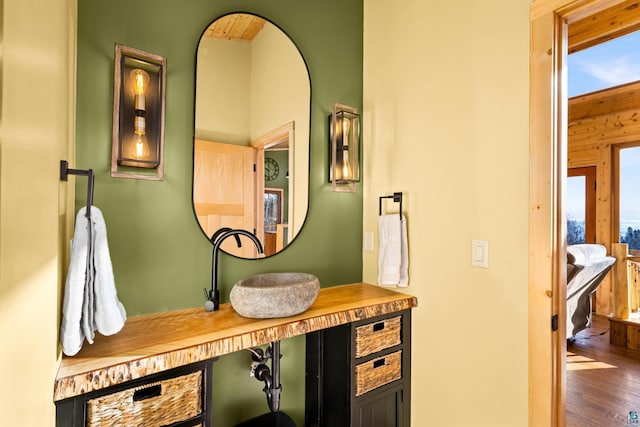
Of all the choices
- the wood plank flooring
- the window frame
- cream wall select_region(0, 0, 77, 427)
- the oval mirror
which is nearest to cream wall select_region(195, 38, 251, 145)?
→ the oval mirror

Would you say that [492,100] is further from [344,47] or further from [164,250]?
[164,250]

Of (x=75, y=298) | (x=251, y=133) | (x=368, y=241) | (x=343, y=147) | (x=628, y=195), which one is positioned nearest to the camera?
(x=75, y=298)

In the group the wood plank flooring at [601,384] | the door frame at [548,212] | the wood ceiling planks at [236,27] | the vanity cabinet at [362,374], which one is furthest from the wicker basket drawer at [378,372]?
the wood ceiling planks at [236,27]

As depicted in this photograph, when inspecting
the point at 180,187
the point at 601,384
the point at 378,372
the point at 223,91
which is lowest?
the point at 601,384

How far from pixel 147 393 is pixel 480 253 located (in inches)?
55.0

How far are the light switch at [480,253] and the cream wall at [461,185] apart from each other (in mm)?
21

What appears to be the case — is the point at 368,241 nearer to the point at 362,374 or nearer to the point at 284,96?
the point at 362,374

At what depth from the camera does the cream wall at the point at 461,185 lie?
4.55 ft

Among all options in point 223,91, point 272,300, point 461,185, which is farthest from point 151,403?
point 461,185

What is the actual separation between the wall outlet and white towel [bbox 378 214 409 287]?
0.77 ft

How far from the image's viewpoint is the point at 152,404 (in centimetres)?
107

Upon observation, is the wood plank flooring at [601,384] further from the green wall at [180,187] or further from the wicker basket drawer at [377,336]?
the green wall at [180,187]

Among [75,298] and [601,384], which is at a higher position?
[75,298]

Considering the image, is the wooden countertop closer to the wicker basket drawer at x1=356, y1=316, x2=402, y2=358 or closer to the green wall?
the wicker basket drawer at x1=356, y1=316, x2=402, y2=358
